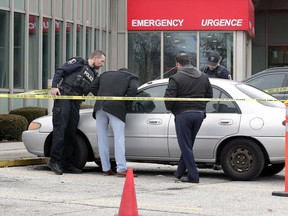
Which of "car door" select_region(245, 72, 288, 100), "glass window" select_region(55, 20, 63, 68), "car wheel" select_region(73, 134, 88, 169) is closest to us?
"car wheel" select_region(73, 134, 88, 169)

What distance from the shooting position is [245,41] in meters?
30.9

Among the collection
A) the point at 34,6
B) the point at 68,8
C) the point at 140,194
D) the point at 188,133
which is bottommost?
the point at 140,194

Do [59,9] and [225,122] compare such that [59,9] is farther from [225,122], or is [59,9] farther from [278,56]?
[278,56]

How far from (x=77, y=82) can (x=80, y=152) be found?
1064 mm

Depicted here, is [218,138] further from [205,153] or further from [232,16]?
[232,16]

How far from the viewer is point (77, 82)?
1159 cm

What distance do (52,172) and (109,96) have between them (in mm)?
1542

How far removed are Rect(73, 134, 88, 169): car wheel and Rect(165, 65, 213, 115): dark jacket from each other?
166cm

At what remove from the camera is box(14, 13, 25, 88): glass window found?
2220 centimetres

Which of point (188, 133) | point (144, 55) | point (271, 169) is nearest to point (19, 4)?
point (144, 55)

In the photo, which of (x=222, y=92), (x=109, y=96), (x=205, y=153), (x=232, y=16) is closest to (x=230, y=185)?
(x=205, y=153)

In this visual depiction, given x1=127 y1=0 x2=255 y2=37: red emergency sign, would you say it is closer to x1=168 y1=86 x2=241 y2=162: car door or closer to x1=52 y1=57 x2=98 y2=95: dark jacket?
x1=52 y1=57 x2=98 y2=95: dark jacket

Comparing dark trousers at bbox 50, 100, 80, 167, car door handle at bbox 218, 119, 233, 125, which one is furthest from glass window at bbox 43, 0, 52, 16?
car door handle at bbox 218, 119, 233, 125

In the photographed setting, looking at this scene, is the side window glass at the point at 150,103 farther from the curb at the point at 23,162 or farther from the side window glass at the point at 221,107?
Answer: the curb at the point at 23,162
